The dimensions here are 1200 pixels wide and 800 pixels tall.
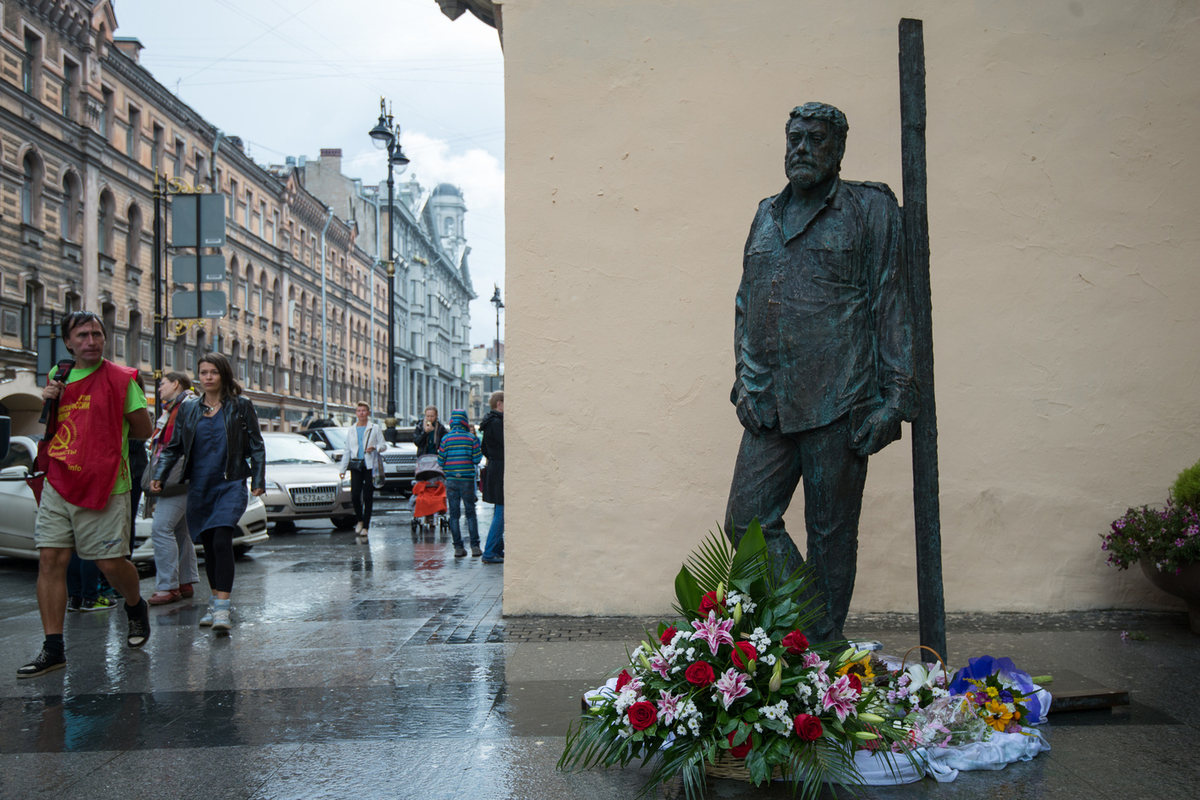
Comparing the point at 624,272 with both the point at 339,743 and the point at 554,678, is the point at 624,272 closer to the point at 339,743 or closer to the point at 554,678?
the point at 554,678

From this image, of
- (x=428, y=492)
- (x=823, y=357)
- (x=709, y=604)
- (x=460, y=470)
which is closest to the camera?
(x=709, y=604)

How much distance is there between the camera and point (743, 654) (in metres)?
3.24

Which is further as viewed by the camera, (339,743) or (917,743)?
(339,743)

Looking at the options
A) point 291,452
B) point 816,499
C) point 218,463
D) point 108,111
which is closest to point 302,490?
point 291,452

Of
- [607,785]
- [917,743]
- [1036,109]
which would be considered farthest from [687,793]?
[1036,109]

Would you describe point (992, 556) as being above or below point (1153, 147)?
below

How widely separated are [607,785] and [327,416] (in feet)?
184

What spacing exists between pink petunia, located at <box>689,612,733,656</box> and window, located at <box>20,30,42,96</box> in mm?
34337

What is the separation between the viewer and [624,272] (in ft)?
22.4

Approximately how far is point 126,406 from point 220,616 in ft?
4.98

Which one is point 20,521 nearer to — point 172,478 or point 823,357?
point 172,478

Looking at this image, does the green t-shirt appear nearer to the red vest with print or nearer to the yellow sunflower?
the red vest with print

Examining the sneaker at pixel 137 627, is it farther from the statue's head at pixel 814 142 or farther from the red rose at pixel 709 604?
the statue's head at pixel 814 142

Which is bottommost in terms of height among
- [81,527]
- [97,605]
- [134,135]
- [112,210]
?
[97,605]
